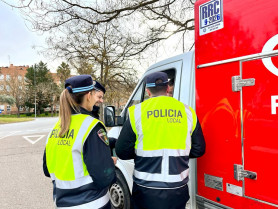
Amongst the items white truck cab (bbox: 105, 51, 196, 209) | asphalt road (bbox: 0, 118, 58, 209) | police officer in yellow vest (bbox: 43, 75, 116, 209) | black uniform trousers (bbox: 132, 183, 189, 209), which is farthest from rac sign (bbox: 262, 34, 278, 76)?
asphalt road (bbox: 0, 118, 58, 209)

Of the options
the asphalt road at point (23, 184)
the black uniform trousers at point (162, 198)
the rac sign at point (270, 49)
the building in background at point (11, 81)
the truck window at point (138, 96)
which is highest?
the building in background at point (11, 81)

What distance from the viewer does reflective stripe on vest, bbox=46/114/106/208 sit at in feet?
5.35

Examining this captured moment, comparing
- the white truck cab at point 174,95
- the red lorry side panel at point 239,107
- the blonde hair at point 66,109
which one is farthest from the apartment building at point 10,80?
the red lorry side panel at point 239,107

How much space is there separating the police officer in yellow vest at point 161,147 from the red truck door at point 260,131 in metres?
0.42

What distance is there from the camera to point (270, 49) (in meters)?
1.47

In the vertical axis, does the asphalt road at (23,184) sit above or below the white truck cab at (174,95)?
below

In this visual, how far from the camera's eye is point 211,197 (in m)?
1.91

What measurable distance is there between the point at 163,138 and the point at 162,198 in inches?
19.3

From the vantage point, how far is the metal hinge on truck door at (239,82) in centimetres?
157

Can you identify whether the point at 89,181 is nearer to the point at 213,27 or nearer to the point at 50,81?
the point at 213,27

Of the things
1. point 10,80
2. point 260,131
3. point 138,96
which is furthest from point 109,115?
point 10,80

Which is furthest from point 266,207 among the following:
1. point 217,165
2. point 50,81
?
point 50,81

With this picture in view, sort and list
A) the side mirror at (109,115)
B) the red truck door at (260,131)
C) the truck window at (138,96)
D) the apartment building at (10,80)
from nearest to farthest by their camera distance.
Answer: the red truck door at (260,131) < the side mirror at (109,115) < the truck window at (138,96) < the apartment building at (10,80)

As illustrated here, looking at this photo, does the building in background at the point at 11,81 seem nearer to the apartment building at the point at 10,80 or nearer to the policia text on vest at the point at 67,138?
the apartment building at the point at 10,80
